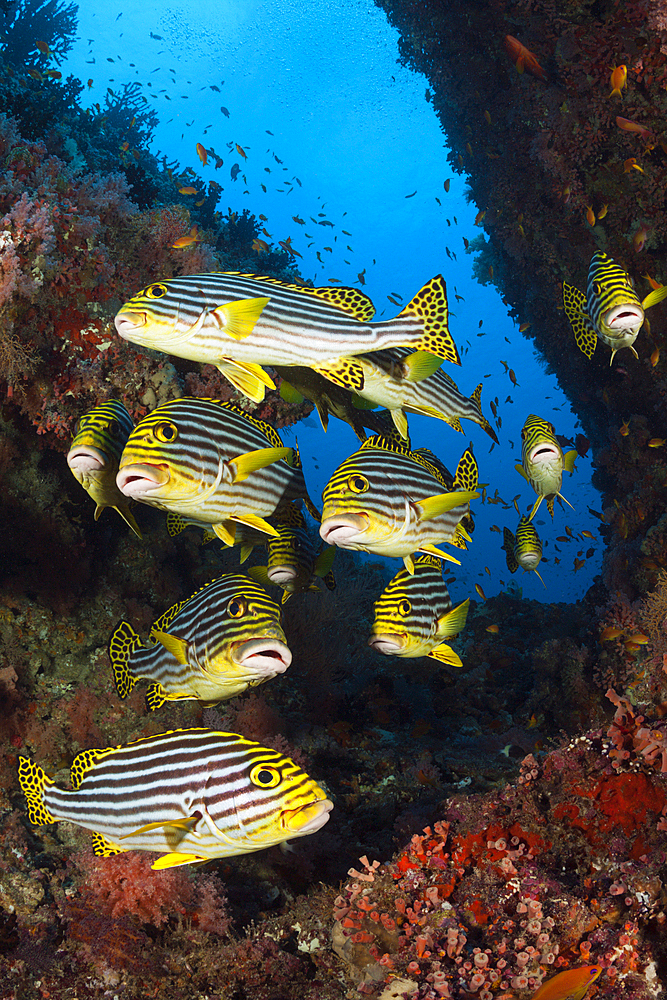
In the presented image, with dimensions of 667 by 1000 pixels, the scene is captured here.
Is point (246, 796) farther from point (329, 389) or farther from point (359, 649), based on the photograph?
point (359, 649)

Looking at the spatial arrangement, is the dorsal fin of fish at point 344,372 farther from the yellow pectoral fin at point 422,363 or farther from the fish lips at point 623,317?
the fish lips at point 623,317

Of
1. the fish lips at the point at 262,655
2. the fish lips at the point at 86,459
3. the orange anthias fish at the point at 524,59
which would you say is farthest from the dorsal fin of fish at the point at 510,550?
the orange anthias fish at the point at 524,59

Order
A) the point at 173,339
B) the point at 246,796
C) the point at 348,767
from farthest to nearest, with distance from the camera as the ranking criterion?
1. the point at 348,767
2. the point at 173,339
3. the point at 246,796

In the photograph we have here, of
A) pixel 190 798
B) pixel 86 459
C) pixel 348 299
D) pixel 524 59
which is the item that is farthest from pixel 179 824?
pixel 524 59

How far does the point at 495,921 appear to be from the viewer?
112 inches

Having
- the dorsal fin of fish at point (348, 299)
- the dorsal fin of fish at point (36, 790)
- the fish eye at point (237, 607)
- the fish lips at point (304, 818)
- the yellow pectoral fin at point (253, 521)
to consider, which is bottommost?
the dorsal fin of fish at point (36, 790)

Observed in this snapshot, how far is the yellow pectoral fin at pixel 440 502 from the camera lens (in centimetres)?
268

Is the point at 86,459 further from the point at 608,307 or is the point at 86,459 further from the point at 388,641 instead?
the point at 608,307

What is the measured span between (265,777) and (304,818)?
0.70 feet

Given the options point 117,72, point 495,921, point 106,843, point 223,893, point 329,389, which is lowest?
point 223,893

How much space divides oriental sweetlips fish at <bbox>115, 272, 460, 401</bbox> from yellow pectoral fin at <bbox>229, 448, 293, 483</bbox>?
1.05ft

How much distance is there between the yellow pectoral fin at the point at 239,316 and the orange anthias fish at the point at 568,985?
10.9ft

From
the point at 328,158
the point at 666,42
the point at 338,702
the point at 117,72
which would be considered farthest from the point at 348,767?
the point at 117,72

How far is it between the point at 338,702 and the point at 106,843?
464cm
